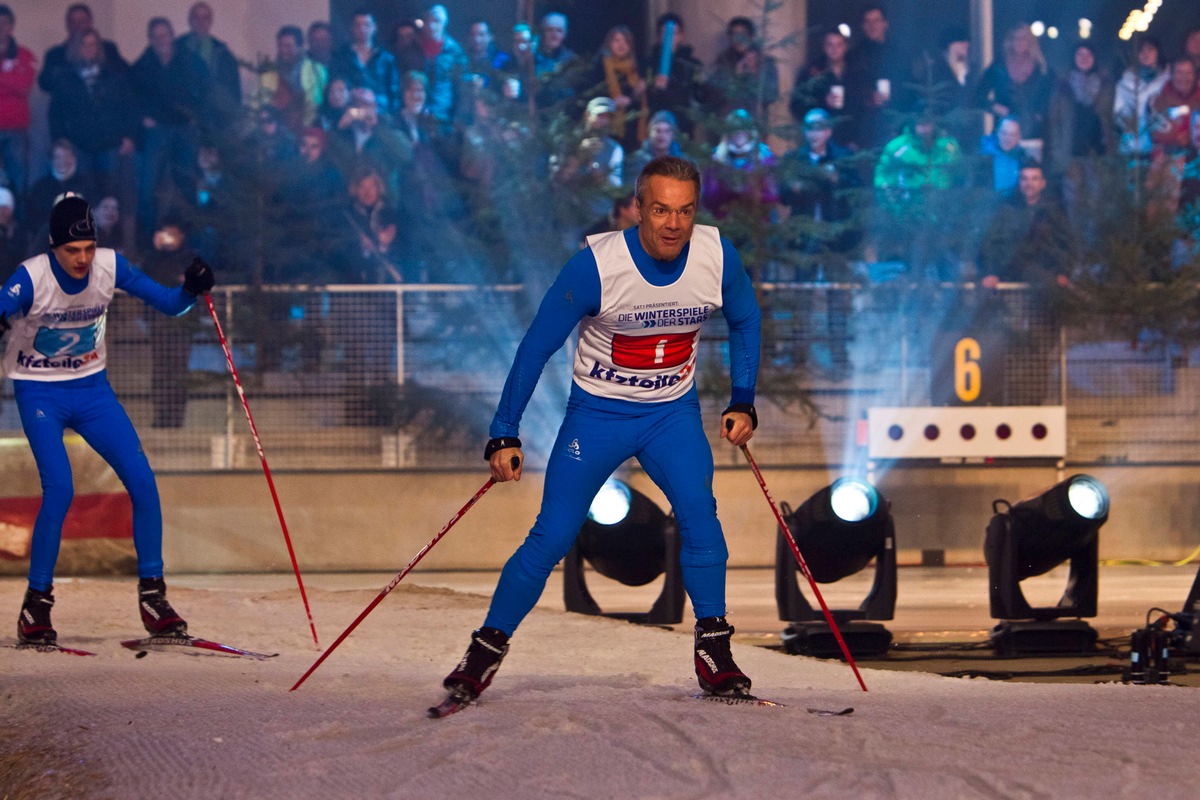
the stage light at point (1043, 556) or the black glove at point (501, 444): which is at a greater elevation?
the black glove at point (501, 444)

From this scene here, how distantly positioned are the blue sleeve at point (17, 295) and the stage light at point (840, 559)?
408cm

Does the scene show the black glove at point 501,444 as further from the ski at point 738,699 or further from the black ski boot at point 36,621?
the black ski boot at point 36,621

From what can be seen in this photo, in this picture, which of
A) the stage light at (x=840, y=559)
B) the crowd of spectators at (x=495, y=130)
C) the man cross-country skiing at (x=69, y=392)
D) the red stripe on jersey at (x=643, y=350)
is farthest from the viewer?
the crowd of spectators at (x=495, y=130)

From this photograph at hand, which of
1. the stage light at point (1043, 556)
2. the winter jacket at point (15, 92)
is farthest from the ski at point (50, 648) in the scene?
the winter jacket at point (15, 92)

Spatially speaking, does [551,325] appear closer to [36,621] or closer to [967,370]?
[36,621]

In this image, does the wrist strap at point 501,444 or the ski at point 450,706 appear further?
the wrist strap at point 501,444

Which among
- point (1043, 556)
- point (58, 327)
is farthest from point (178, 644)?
point (1043, 556)

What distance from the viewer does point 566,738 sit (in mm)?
4309

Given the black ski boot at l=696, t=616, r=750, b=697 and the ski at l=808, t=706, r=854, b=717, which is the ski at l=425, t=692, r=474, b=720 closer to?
the black ski boot at l=696, t=616, r=750, b=697

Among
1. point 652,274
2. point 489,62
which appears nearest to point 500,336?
point 489,62

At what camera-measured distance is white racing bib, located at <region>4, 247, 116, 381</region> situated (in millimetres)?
7023

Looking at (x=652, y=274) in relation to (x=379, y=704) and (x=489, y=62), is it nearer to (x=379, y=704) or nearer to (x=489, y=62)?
(x=379, y=704)

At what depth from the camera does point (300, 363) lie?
1302 cm

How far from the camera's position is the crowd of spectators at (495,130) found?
1362 centimetres
